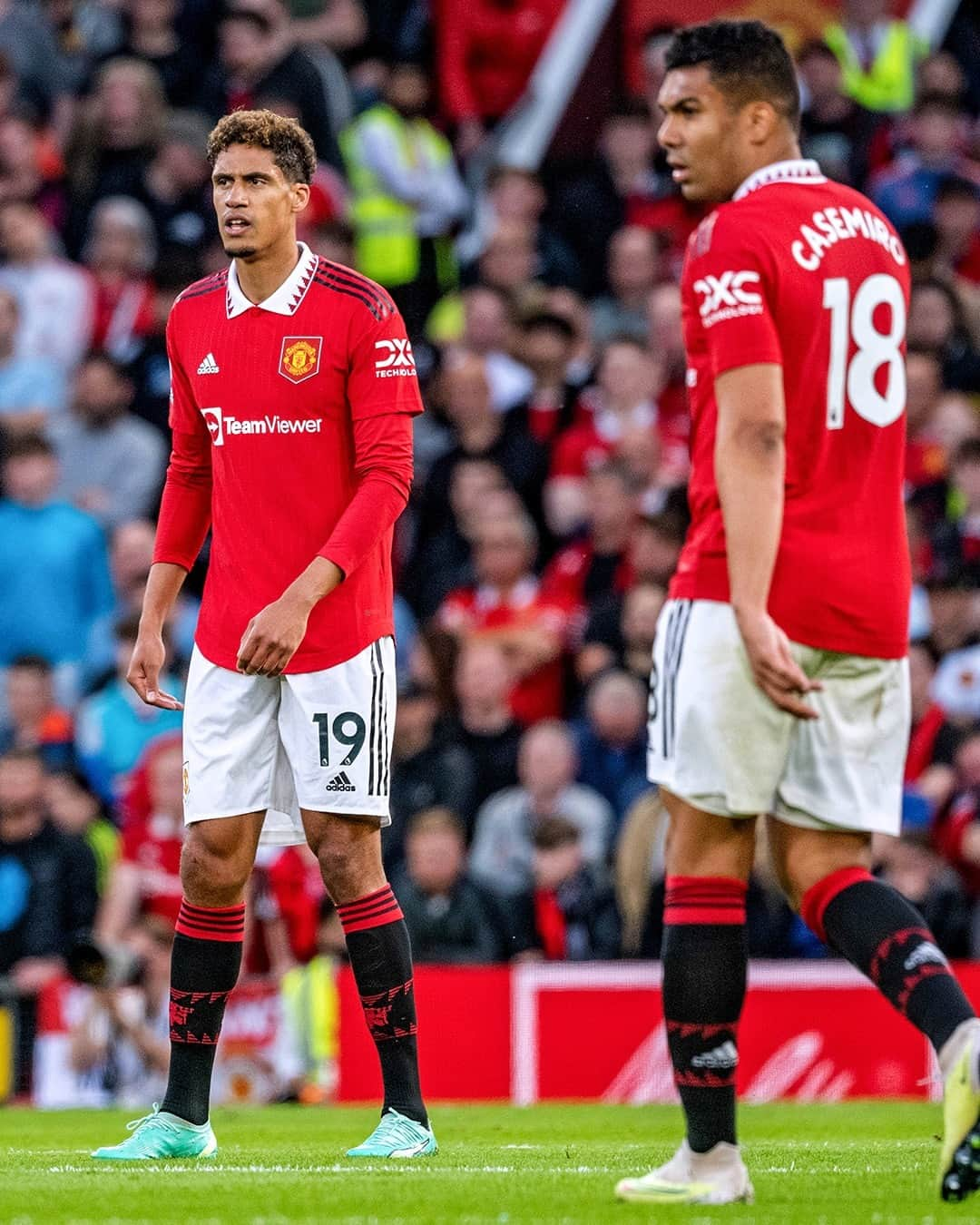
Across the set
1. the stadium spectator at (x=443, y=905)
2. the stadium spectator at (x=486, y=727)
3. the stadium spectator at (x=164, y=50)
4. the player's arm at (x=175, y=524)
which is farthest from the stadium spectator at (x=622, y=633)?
the player's arm at (x=175, y=524)

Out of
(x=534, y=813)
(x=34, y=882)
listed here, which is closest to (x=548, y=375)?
(x=534, y=813)

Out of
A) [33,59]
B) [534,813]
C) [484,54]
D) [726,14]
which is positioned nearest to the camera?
[534,813]

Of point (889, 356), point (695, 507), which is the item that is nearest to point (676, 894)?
point (695, 507)

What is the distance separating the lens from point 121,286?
15008 millimetres

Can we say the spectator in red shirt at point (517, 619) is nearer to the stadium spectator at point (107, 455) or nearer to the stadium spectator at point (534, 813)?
the stadium spectator at point (534, 813)

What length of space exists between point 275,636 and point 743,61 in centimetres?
181

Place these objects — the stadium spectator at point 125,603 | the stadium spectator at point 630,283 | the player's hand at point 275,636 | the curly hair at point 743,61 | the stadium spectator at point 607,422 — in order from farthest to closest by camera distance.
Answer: the stadium spectator at point 630,283
the stadium spectator at point 607,422
the stadium spectator at point 125,603
the player's hand at point 275,636
the curly hair at point 743,61

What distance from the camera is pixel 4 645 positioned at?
1354cm

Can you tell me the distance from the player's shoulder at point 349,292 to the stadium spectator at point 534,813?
5501 millimetres

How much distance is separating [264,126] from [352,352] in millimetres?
650

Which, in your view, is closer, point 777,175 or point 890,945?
point 890,945

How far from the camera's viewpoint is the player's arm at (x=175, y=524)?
659cm

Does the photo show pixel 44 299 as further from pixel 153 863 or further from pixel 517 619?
pixel 153 863

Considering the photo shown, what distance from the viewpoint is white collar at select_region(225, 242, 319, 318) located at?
6504 mm
